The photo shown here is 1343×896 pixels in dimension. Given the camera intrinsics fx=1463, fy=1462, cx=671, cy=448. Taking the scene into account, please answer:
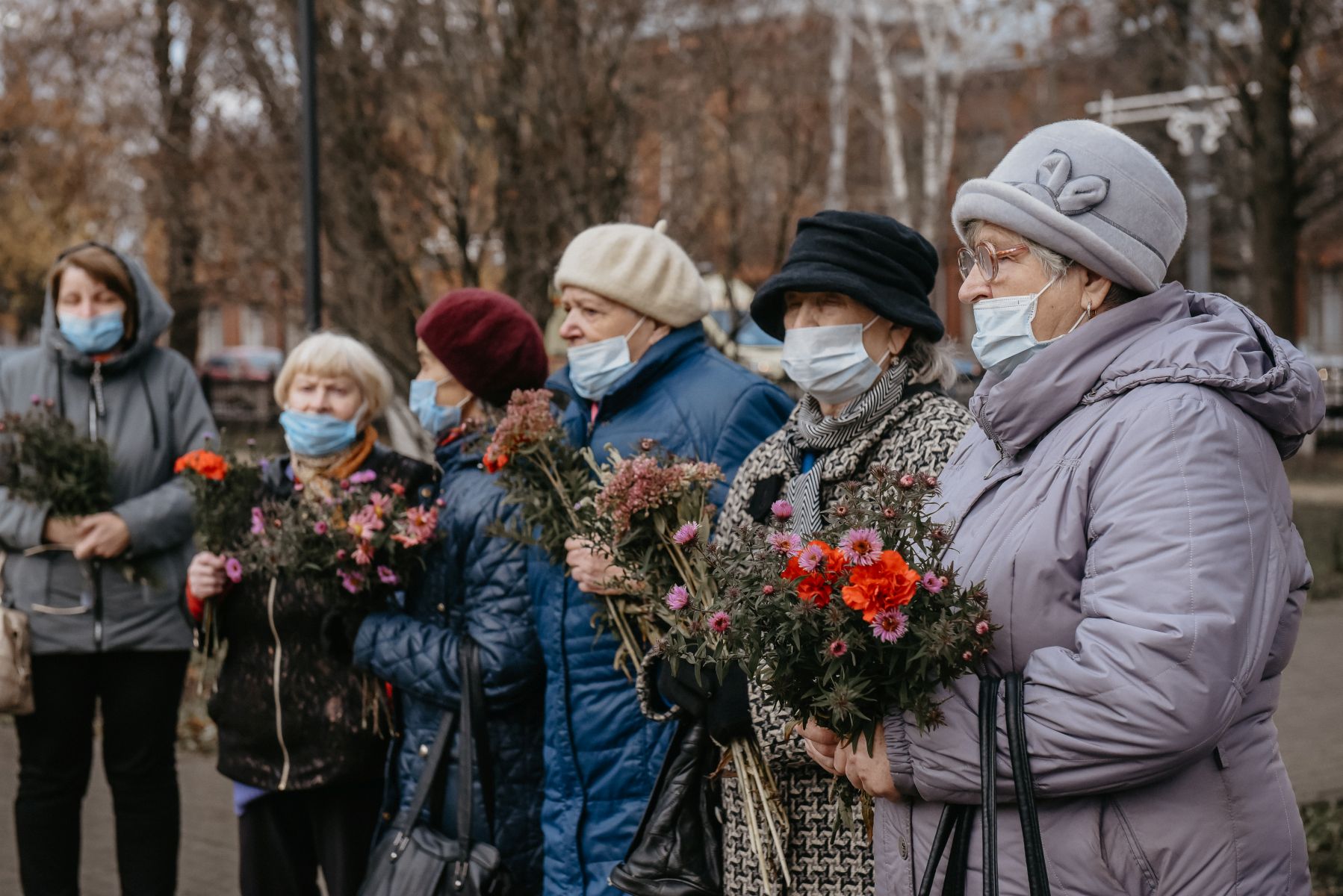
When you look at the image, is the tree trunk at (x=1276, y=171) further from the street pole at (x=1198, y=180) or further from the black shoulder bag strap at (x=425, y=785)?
the black shoulder bag strap at (x=425, y=785)

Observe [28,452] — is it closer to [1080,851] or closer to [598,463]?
[598,463]

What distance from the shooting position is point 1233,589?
6.75 feet

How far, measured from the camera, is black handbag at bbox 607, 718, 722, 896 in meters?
3.14

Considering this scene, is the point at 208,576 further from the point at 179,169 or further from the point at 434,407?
the point at 179,169

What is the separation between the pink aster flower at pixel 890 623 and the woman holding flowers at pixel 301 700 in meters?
2.24

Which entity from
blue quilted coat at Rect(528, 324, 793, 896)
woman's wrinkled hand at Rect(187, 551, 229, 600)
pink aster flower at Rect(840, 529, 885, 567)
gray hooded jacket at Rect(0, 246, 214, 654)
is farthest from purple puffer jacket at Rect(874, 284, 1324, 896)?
gray hooded jacket at Rect(0, 246, 214, 654)

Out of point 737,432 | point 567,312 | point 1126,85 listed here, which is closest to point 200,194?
point 567,312

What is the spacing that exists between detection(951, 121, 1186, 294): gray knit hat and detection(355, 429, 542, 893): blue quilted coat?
181 centimetres

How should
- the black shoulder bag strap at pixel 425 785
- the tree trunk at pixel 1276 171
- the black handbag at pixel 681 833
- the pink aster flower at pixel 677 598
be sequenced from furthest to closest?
1. the tree trunk at pixel 1276 171
2. the black shoulder bag strap at pixel 425 785
3. the black handbag at pixel 681 833
4. the pink aster flower at pixel 677 598

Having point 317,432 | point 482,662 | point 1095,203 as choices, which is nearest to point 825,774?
point 482,662

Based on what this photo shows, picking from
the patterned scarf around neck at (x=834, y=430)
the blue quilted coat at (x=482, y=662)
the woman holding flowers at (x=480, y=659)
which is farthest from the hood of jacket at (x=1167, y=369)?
the blue quilted coat at (x=482, y=662)

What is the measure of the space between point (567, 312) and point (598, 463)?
600mm

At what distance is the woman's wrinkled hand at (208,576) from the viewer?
4164mm

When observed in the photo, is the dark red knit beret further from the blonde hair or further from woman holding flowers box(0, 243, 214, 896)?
woman holding flowers box(0, 243, 214, 896)
